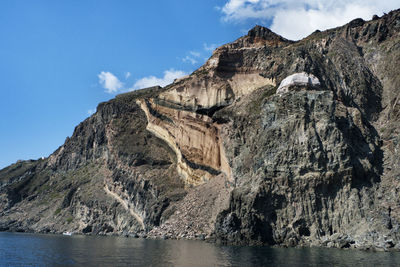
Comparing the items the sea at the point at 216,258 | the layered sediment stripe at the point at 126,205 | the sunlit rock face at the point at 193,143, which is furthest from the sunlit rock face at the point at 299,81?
the layered sediment stripe at the point at 126,205

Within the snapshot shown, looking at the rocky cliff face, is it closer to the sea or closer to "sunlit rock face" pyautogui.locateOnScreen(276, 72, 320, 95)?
"sunlit rock face" pyautogui.locateOnScreen(276, 72, 320, 95)

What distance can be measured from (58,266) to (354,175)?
1427 inches

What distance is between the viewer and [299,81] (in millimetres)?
61812

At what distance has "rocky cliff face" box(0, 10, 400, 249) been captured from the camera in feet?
167

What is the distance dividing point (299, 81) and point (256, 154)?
13326mm

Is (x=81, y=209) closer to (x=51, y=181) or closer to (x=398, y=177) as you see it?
(x=51, y=181)

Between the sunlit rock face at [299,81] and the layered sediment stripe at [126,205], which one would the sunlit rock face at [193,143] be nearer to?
the layered sediment stripe at [126,205]

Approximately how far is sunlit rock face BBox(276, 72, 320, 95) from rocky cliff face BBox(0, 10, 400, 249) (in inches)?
8.5

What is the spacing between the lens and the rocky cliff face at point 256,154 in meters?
50.8

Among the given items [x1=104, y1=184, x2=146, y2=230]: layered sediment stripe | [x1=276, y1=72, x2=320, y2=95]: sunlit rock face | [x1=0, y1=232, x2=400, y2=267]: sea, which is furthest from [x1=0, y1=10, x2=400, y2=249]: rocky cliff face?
[x1=0, y1=232, x2=400, y2=267]: sea

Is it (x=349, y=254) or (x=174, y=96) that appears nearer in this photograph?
(x=349, y=254)

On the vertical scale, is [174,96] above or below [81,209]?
above

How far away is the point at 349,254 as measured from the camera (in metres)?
39.6

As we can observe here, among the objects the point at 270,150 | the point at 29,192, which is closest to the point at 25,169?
the point at 29,192
